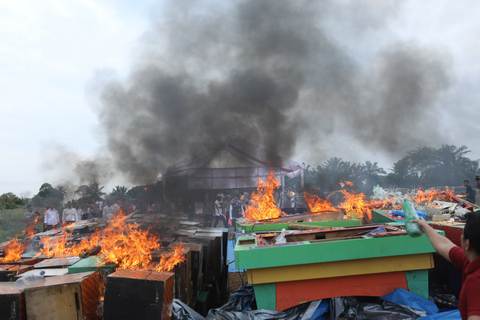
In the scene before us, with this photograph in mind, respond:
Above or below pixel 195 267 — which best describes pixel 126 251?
above

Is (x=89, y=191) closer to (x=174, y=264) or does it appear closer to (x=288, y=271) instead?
(x=174, y=264)

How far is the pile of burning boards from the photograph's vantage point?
3543 millimetres

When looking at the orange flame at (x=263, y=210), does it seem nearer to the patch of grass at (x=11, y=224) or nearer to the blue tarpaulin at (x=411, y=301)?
the blue tarpaulin at (x=411, y=301)

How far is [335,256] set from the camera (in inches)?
142

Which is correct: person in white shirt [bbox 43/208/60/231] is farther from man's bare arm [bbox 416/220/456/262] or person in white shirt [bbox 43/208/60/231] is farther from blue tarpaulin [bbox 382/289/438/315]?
man's bare arm [bbox 416/220/456/262]

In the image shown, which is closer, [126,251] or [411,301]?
[411,301]

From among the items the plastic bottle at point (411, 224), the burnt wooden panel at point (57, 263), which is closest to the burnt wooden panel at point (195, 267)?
the burnt wooden panel at point (57, 263)

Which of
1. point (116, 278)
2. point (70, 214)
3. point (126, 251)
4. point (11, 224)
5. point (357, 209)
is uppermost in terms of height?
point (357, 209)

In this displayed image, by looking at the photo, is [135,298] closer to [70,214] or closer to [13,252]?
[13,252]

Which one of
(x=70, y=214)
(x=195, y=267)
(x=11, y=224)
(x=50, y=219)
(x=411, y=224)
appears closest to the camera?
(x=411, y=224)

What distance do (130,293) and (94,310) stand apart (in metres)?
0.70

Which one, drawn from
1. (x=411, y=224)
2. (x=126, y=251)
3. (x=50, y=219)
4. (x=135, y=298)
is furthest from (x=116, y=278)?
(x=50, y=219)

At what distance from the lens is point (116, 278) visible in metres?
3.57

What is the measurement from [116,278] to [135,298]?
10.5 inches
